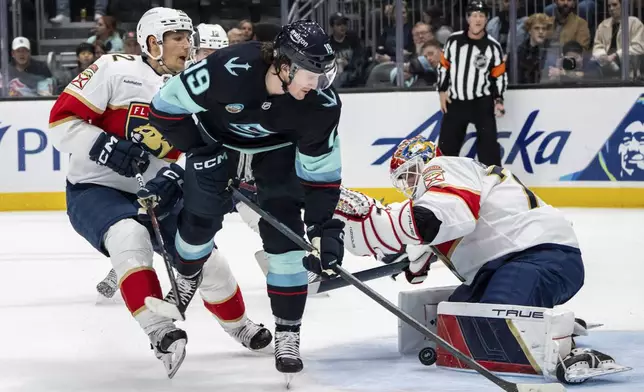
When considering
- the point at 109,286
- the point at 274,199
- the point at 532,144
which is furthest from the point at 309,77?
the point at 532,144

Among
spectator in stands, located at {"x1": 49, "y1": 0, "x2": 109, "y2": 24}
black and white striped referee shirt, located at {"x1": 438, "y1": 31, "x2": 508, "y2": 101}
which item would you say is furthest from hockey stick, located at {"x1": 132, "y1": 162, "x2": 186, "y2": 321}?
spectator in stands, located at {"x1": 49, "y1": 0, "x2": 109, "y2": 24}

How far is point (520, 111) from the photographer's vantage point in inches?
305

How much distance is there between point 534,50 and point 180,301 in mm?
4989

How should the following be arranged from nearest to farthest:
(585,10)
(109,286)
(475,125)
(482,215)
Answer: (482,215) < (109,286) < (475,125) < (585,10)

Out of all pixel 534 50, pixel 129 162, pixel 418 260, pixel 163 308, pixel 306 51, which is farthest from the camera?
A: pixel 534 50

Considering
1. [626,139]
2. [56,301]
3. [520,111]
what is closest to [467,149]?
[520,111]

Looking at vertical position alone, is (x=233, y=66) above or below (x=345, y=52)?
below

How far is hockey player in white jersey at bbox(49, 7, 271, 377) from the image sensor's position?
338 cm

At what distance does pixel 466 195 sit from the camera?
3.32m

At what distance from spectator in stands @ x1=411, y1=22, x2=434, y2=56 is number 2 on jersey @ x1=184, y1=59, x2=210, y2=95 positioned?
504 cm

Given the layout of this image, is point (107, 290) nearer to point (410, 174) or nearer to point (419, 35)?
Answer: point (410, 174)

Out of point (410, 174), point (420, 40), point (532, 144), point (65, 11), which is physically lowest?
point (532, 144)

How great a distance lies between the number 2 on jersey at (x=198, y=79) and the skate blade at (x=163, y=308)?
0.60 meters

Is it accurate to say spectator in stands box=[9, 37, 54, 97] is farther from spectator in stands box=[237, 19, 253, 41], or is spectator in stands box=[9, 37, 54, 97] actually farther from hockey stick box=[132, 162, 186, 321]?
hockey stick box=[132, 162, 186, 321]
